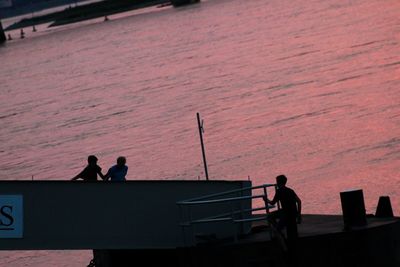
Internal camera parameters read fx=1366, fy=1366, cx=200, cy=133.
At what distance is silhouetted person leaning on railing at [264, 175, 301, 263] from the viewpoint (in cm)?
2050

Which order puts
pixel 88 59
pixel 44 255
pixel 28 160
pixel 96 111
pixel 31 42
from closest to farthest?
pixel 44 255
pixel 28 160
pixel 96 111
pixel 88 59
pixel 31 42

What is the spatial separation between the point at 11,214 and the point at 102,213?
148 centimetres

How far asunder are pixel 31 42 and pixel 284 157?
513ft

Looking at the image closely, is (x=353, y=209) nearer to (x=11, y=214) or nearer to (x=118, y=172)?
(x=118, y=172)

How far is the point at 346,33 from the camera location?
290 ft

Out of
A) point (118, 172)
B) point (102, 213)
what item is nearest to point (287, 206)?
point (102, 213)

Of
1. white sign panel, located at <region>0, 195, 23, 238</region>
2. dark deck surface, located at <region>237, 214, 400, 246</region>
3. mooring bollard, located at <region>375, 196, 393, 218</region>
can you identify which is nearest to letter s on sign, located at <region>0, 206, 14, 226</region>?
white sign panel, located at <region>0, 195, 23, 238</region>

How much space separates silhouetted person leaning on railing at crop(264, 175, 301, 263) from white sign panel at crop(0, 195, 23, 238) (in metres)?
4.26

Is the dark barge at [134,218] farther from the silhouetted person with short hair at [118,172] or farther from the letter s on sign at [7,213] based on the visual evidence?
the silhouetted person with short hair at [118,172]

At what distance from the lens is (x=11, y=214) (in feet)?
73.0

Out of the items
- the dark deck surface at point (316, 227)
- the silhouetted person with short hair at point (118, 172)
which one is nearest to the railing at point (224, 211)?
the dark deck surface at point (316, 227)

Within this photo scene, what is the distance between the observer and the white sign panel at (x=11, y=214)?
72.9ft

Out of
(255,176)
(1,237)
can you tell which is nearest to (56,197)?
(1,237)

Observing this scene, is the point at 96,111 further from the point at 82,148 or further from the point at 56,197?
the point at 56,197
